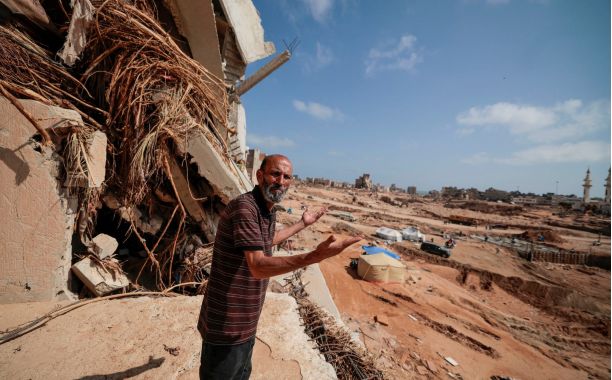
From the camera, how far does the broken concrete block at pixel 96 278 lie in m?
2.98

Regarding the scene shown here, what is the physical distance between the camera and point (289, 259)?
4.34 feet

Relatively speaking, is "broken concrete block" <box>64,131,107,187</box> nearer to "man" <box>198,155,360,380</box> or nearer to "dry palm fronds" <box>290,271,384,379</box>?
"man" <box>198,155,360,380</box>

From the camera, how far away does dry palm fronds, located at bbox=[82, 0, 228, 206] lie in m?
3.32

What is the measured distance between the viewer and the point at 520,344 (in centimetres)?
711

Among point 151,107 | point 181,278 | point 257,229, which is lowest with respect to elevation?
point 181,278

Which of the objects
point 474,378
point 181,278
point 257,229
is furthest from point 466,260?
point 257,229

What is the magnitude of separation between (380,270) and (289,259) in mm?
8657

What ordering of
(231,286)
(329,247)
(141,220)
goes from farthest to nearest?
1. (141,220)
2. (231,286)
3. (329,247)

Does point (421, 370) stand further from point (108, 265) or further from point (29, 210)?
point (29, 210)

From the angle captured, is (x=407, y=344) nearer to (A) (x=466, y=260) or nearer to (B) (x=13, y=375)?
(B) (x=13, y=375)

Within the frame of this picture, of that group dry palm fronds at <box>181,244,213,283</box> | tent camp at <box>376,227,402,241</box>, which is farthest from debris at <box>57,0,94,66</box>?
tent camp at <box>376,227,402,241</box>

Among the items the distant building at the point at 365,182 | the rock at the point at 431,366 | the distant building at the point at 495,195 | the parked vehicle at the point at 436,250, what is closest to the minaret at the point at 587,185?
the distant building at the point at 495,195

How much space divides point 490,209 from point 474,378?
41409 mm

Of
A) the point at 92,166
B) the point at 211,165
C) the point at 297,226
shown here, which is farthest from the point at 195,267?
the point at 297,226
